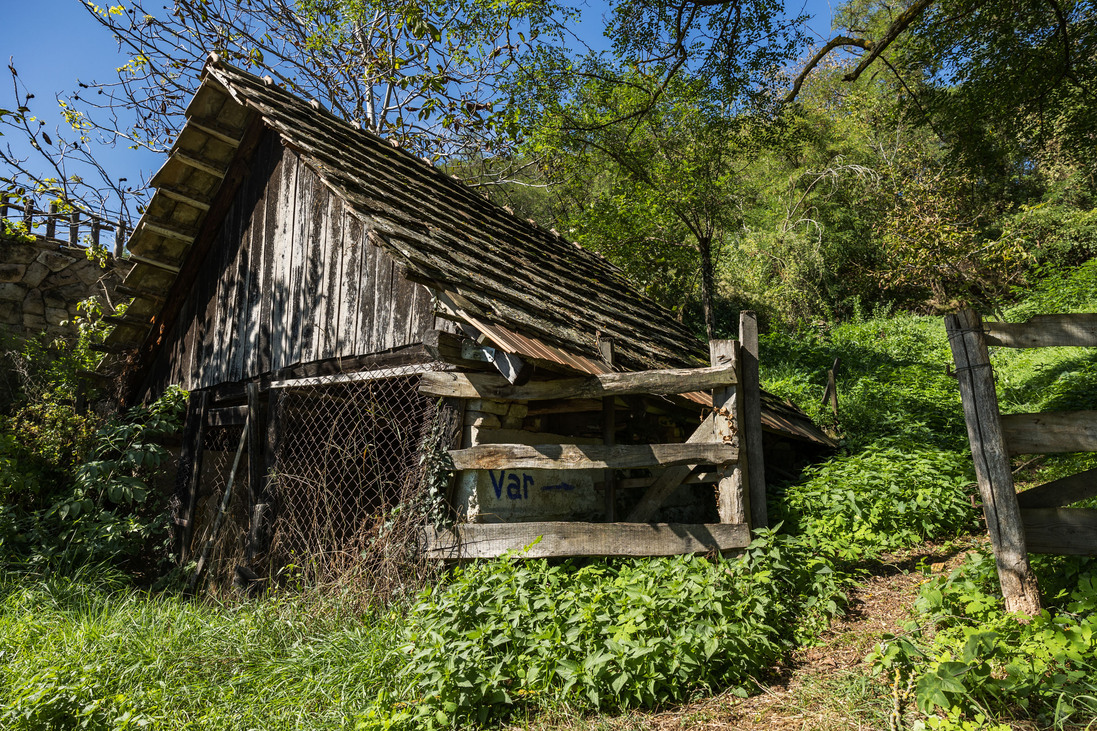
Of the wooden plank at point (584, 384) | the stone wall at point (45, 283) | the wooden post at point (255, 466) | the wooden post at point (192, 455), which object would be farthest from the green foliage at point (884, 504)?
the stone wall at point (45, 283)

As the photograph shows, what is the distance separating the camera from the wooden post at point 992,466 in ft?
11.1

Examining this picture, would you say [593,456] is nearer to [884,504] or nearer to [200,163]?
[884,504]

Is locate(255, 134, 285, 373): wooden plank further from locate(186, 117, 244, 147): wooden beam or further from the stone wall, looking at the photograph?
the stone wall

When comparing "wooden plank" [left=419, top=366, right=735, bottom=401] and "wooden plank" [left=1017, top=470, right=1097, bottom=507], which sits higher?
"wooden plank" [left=419, top=366, right=735, bottom=401]

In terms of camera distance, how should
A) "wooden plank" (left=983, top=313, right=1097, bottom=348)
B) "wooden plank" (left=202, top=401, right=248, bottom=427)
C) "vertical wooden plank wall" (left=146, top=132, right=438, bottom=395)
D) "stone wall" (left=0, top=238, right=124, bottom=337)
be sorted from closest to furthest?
"wooden plank" (left=983, top=313, right=1097, bottom=348)
"vertical wooden plank wall" (left=146, top=132, right=438, bottom=395)
"wooden plank" (left=202, top=401, right=248, bottom=427)
"stone wall" (left=0, top=238, right=124, bottom=337)

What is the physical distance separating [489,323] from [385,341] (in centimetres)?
130

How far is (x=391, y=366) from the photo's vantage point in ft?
17.3

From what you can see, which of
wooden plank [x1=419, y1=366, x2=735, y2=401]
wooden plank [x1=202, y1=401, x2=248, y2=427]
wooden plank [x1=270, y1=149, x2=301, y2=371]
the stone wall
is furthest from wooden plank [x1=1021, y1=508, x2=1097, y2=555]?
the stone wall

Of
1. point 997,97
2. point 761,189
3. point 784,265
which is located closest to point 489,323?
point 997,97

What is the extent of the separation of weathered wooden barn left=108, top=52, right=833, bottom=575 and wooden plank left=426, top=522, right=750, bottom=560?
0.02 meters

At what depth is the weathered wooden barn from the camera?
4500mm

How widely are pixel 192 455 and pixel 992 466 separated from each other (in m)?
7.26

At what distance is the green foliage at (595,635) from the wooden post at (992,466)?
983 mm

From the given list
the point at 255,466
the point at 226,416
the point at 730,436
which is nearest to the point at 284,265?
the point at 226,416
